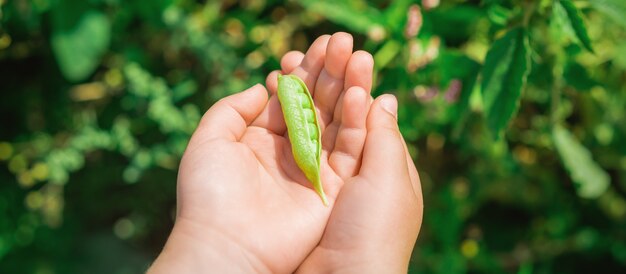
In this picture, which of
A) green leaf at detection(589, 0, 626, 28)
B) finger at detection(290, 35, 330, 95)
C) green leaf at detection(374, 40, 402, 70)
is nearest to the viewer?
green leaf at detection(589, 0, 626, 28)

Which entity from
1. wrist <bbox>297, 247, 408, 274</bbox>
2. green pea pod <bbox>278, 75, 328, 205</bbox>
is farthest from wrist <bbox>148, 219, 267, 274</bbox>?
green pea pod <bbox>278, 75, 328, 205</bbox>

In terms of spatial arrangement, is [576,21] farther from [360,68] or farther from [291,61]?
[291,61]

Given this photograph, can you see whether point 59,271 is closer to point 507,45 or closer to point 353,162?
point 353,162

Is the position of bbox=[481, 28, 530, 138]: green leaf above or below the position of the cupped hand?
above

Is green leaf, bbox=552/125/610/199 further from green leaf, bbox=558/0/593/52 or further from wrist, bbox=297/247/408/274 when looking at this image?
wrist, bbox=297/247/408/274

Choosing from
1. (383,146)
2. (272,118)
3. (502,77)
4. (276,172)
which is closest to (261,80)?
(272,118)

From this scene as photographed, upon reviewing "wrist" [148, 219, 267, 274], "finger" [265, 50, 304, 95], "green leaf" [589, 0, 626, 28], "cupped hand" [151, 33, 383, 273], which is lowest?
"wrist" [148, 219, 267, 274]

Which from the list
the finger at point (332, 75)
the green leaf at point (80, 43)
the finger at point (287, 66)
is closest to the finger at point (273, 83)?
the finger at point (287, 66)
